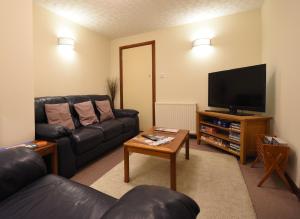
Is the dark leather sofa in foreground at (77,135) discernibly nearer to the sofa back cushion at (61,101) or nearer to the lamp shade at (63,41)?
the sofa back cushion at (61,101)

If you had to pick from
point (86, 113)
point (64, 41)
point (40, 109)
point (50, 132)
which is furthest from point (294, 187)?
point (64, 41)

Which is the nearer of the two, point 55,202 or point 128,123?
point 55,202

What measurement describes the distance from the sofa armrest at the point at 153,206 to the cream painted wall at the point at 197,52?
9.43ft

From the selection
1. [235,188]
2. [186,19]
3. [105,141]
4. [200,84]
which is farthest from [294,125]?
[186,19]

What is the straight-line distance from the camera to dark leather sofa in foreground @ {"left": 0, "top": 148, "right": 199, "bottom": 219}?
667 mm

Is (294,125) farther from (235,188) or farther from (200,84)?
(200,84)

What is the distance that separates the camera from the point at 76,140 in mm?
2047

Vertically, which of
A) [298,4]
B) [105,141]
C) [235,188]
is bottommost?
[235,188]

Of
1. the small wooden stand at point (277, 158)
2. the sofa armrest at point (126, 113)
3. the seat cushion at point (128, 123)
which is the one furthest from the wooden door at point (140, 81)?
the small wooden stand at point (277, 158)

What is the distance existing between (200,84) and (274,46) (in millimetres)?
1382

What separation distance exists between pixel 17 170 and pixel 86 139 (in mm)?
1113

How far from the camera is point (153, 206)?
66 centimetres

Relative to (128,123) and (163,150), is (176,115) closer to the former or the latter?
(128,123)

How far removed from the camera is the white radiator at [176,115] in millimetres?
3383
